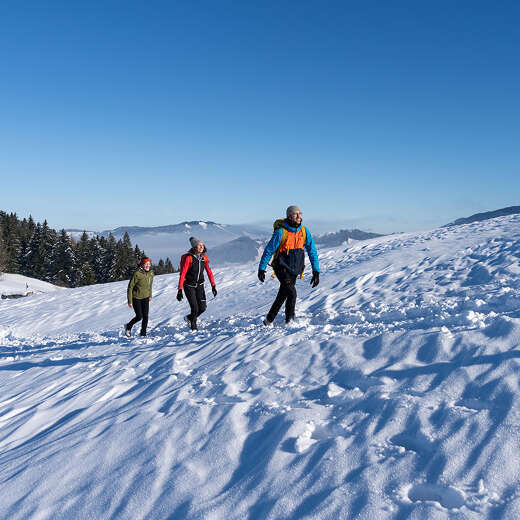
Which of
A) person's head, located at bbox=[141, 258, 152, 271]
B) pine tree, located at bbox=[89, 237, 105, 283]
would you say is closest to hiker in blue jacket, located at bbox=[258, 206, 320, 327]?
person's head, located at bbox=[141, 258, 152, 271]

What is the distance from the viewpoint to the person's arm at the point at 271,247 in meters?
6.31

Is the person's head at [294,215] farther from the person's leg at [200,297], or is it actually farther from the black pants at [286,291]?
the person's leg at [200,297]

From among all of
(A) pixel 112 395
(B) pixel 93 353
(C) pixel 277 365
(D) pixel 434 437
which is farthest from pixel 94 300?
(D) pixel 434 437

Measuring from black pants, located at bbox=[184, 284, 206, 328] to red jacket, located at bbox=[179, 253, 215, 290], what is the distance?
0.13 m

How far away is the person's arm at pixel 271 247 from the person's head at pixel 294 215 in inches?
10.5

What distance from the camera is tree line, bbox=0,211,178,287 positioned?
214 ft

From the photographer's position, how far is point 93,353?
778 centimetres

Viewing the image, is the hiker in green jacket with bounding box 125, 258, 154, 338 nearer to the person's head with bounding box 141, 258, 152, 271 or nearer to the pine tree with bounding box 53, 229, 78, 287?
the person's head with bounding box 141, 258, 152, 271

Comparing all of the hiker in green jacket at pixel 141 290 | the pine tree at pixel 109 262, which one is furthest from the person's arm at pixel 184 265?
the pine tree at pixel 109 262

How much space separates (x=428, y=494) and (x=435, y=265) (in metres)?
9.24

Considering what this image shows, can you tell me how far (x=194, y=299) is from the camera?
8.10 metres

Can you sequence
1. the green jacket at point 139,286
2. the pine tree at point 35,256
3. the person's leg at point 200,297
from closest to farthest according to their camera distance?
1. the person's leg at point 200,297
2. the green jacket at point 139,286
3. the pine tree at point 35,256

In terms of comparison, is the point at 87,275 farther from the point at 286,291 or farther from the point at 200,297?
the point at 286,291

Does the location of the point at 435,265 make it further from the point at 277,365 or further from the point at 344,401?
the point at 344,401
